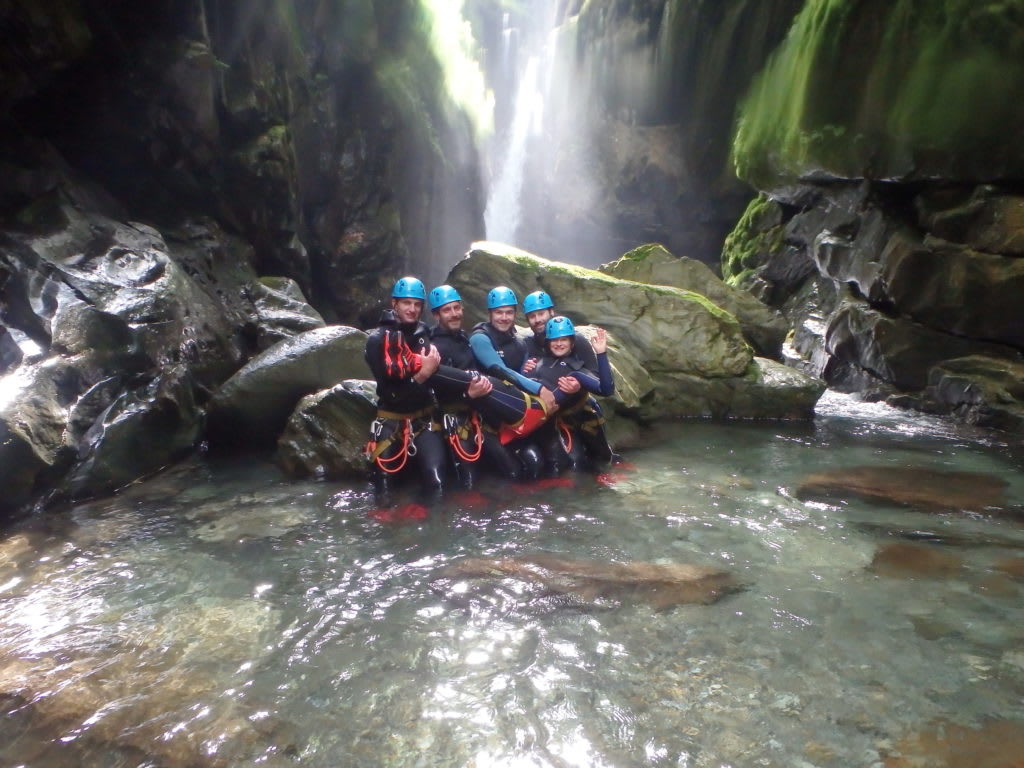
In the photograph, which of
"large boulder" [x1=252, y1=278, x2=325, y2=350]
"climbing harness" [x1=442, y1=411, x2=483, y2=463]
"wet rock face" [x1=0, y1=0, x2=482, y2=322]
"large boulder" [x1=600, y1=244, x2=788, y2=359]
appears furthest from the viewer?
"large boulder" [x1=600, y1=244, x2=788, y2=359]

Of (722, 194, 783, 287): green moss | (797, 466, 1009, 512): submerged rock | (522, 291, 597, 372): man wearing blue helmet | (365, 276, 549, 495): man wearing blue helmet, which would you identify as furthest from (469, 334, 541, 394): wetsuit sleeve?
(722, 194, 783, 287): green moss

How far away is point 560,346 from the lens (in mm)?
6426

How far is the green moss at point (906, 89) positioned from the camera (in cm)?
786

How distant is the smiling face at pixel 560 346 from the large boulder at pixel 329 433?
1.91 metres

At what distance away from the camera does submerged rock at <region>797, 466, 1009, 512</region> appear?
206 inches

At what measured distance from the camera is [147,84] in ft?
30.8

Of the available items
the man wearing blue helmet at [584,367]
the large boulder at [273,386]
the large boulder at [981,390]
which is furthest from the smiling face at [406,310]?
the large boulder at [981,390]

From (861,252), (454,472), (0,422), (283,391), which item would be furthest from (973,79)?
(0,422)

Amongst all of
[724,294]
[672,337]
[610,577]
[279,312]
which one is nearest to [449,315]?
[610,577]

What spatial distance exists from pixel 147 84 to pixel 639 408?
344 inches

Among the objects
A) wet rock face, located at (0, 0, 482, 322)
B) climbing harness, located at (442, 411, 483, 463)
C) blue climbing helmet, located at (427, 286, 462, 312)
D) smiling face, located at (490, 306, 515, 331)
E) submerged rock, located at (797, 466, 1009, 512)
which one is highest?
wet rock face, located at (0, 0, 482, 322)

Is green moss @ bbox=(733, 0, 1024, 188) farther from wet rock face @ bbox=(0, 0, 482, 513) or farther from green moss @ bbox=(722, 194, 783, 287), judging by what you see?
wet rock face @ bbox=(0, 0, 482, 513)

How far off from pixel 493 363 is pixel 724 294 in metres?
8.14

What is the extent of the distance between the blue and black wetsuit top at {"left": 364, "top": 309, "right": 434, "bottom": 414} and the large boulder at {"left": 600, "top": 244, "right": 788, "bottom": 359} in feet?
25.6
